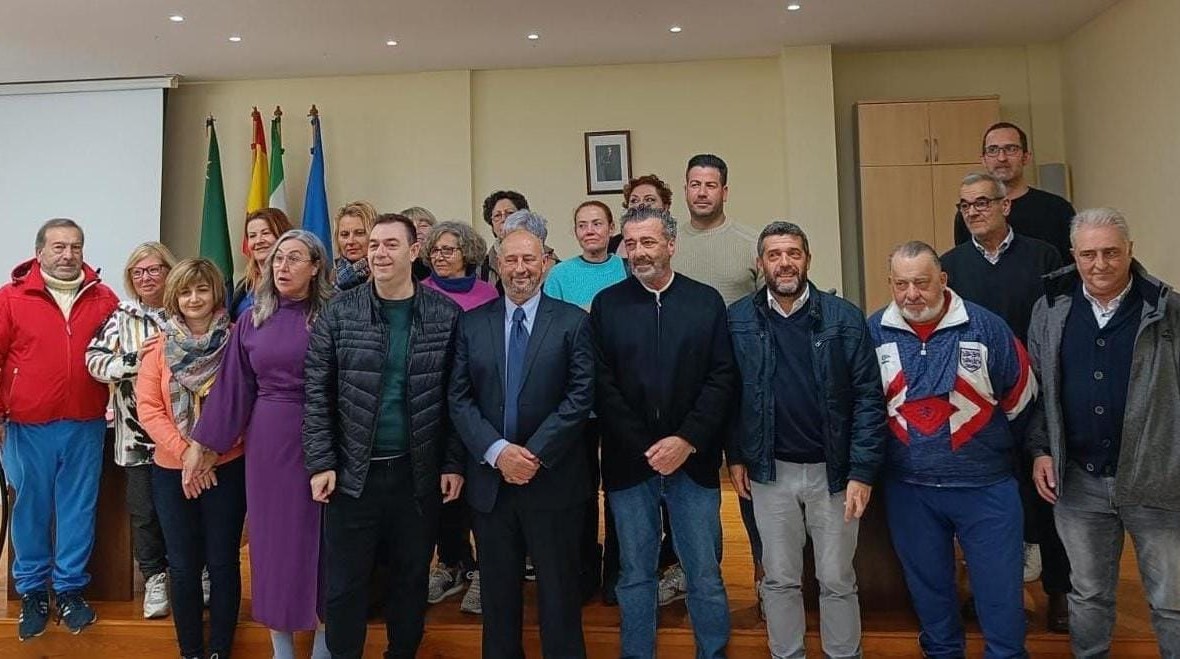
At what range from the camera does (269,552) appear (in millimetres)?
2711

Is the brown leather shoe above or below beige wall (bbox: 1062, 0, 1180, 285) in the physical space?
below

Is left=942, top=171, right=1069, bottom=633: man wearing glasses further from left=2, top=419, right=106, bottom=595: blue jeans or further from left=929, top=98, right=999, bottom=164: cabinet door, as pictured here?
left=929, top=98, right=999, bottom=164: cabinet door

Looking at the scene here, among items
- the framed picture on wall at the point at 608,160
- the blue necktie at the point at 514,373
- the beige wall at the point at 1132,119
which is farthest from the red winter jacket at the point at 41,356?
the beige wall at the point at 1132,119

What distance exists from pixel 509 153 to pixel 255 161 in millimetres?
1968

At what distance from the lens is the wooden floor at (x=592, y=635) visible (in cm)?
286

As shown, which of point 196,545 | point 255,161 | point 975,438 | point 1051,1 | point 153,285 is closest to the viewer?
point 975,438

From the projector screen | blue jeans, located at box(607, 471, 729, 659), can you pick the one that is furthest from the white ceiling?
blue jeans, located at box(607, 471, 729, 659)

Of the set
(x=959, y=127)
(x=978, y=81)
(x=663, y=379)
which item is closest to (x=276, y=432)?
(x=663, y=379)

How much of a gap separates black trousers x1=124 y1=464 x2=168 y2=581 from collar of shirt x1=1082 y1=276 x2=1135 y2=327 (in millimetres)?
3161

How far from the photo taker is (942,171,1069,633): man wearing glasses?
111 inches

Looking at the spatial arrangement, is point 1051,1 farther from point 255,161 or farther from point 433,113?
point 255,161

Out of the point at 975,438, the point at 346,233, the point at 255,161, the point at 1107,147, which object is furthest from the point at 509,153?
the point at 975,438

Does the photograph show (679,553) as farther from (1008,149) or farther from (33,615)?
(33,615)

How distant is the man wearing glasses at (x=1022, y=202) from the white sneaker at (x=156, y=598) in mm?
3443
